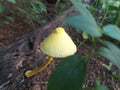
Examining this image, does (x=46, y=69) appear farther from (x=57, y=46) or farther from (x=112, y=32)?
(x=112, y=32)

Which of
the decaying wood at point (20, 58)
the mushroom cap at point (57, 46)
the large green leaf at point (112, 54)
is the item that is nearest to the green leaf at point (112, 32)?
the large green leaf at point (112, 54)

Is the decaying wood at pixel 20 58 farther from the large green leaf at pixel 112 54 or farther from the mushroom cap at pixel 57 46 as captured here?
the large green leaf at pixel 112 54

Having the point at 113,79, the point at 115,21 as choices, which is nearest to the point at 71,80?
the point at 113,79

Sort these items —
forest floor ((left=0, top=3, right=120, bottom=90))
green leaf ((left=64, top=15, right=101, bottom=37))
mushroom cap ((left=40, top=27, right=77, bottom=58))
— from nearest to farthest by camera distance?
green leaf ((left=64, top=15, right=101, bottom=37)) → mushroom cap ((left=40, top=27, right=77, bottom=58)) → forest floor ((left=0, top=3, right=120, bottom=90))

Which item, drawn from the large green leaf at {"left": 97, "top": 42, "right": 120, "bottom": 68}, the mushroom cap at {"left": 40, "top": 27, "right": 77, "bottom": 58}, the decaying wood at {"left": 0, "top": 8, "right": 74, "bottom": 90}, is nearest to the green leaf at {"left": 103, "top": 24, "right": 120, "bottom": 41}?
the large green leaf at {"left": 97, "top": 42, "right": 120, "bottom": 68}

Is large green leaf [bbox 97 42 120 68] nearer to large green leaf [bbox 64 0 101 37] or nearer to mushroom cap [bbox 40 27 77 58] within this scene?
large green leaf [bbox 64 0 101 37]
